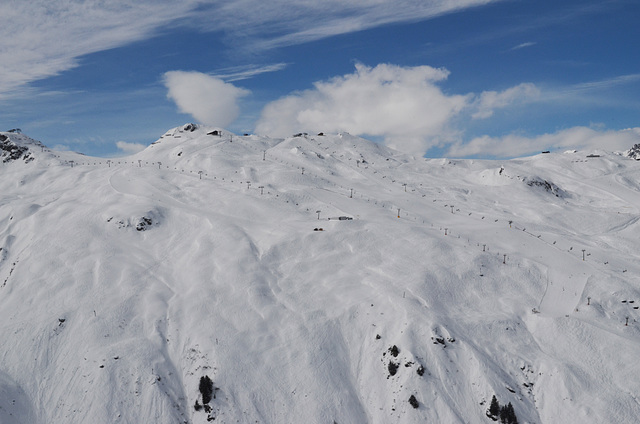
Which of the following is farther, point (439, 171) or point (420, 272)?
point (439, 171)

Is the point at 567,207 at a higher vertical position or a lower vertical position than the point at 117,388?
lower

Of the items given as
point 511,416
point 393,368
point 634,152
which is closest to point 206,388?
point 393,368

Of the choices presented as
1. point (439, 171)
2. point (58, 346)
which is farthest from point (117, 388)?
point (439, 171)

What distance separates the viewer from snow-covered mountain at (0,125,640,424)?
1325 inches

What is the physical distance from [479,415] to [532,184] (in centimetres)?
8076

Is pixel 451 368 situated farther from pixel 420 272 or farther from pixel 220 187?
pixel 220 187

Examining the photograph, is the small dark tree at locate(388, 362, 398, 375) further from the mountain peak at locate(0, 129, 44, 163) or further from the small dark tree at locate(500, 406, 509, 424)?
the mountain peak at locate(0, 129, 44, 163)

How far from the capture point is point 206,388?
3462cm

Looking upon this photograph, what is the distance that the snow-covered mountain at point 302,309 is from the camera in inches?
1325

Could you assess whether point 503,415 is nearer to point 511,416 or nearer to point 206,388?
point 511,416

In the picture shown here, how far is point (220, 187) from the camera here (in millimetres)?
72688

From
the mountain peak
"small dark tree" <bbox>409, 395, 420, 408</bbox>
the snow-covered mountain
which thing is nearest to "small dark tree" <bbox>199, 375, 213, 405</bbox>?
the snow-covered mountain

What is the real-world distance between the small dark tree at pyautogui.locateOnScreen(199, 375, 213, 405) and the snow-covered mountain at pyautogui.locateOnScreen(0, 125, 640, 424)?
0.40ft

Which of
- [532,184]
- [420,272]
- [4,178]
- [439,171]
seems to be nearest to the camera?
[420,272]
